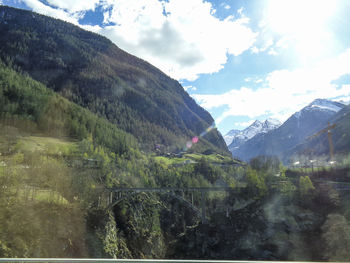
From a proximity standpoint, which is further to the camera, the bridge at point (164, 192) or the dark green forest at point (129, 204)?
the bridge at point (164, 192)

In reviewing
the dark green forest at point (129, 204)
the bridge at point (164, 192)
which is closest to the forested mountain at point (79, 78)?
the dark green forest at point (129, 204)

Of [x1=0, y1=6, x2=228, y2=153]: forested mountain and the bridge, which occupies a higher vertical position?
[x1=0, y1=6, x2=228, y2=153]: forested mountain

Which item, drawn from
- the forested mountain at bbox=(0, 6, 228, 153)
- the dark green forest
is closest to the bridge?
the dark green forest

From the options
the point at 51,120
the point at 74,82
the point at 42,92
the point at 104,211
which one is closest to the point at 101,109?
the point at 74,82

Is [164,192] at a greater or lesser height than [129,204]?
greater

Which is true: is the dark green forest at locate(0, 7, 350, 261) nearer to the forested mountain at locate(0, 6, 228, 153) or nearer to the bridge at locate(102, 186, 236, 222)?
the bridge at locate(102, 186, 236, 222)

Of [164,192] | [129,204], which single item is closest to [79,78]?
[129,204]

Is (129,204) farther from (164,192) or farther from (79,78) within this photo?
(79,78)

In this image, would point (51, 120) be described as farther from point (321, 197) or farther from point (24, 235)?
point (321, 197)

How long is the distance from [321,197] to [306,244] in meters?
11.2

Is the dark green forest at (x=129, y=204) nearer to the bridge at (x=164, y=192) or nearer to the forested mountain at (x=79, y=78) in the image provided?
the bridge at (x=164, y=192)

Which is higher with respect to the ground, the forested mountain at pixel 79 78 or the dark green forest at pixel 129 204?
the forested mountain at pixel 79 78

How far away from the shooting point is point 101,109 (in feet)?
511

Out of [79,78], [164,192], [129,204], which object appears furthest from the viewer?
[79,78]
